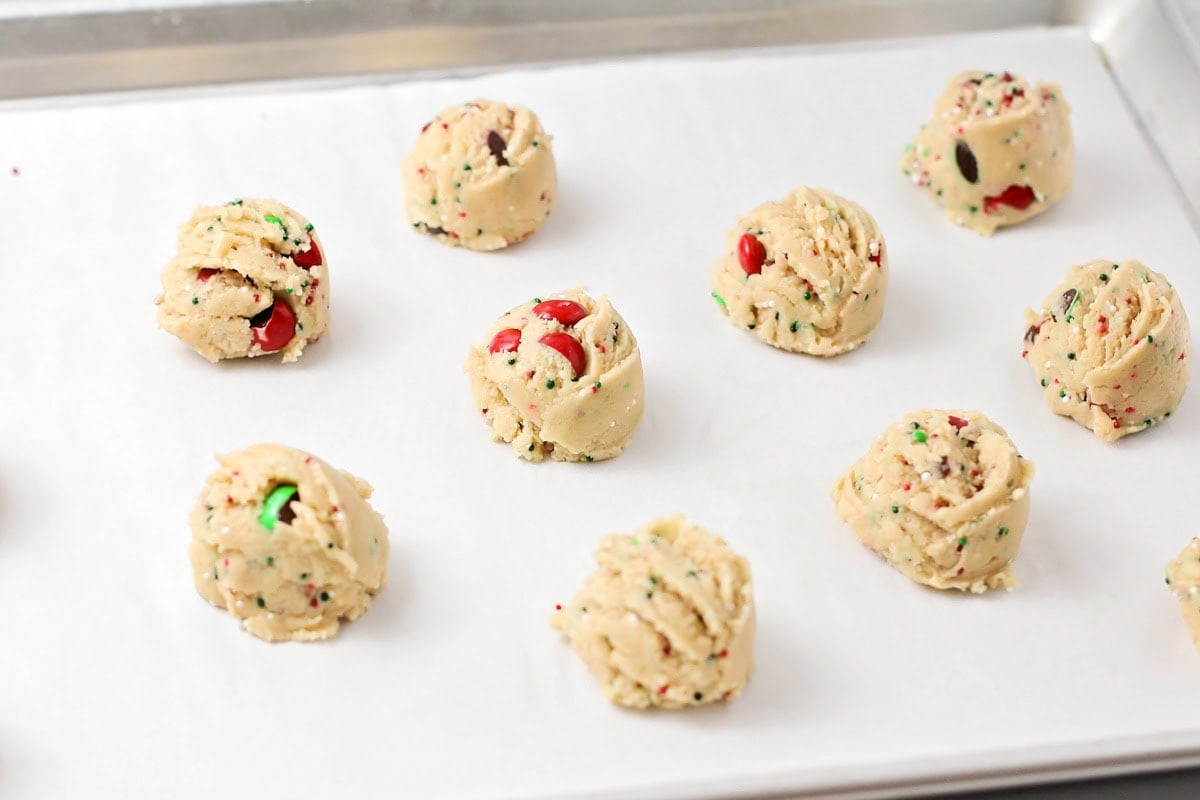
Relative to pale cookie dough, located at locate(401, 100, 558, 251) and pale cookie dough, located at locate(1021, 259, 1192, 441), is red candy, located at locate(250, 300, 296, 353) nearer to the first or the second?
pale cookie dough, located at locate(401, 100, 558, 251)

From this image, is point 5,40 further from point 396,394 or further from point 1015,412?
point 1015,412

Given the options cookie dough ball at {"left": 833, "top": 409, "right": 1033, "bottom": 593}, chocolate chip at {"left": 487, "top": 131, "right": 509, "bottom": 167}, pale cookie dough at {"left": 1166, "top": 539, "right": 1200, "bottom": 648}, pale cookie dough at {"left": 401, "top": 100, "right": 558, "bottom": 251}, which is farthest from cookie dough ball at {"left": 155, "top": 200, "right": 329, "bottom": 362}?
pale cookie dough at {"left": 1166, "top": 539, "right": 1200, "bottom": 648}

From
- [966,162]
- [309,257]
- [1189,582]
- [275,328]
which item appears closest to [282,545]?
[275,328]

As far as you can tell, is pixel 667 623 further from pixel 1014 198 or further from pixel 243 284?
pixel 1014 198

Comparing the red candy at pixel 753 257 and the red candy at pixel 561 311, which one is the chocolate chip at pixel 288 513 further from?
the red candy at pixel 753 257

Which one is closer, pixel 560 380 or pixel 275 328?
pixel 560 380

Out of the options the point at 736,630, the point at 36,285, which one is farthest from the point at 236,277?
the point at 736,630
